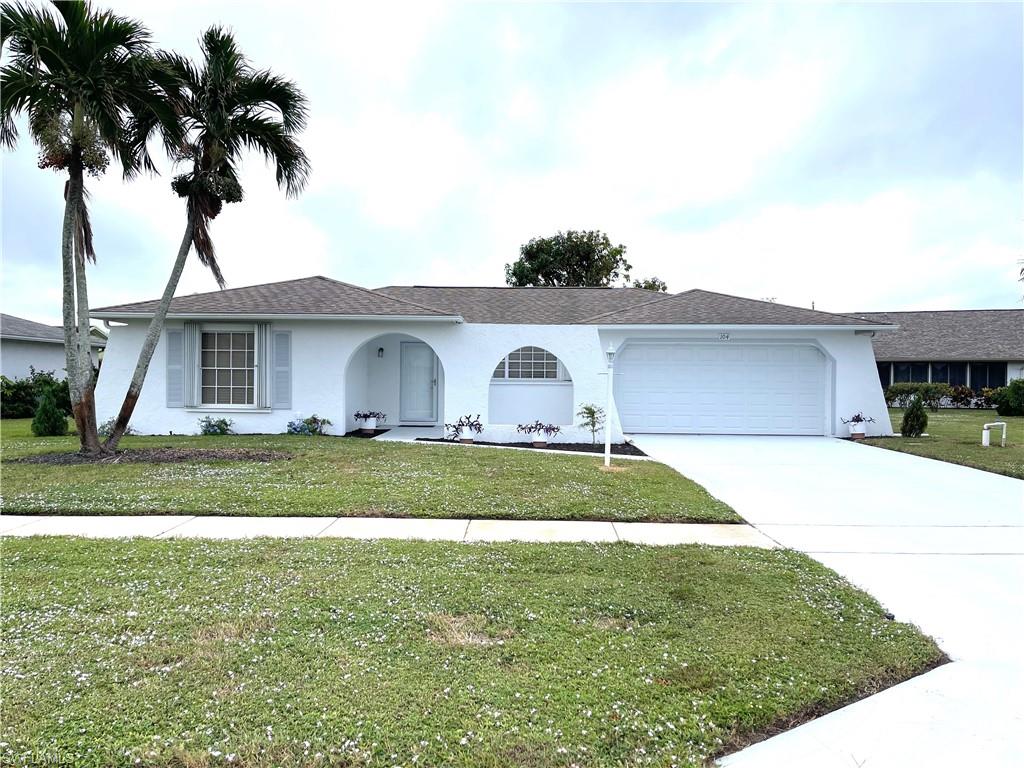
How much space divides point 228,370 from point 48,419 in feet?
14.3

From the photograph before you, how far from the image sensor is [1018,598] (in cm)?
400

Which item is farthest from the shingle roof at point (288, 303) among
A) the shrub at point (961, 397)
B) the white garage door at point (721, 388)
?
the shrub at point (961, 397)

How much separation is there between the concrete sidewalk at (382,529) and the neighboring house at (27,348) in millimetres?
19787

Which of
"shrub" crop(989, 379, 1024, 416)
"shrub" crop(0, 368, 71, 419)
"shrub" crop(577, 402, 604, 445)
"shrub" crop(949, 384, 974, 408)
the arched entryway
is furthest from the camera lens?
"shrub" crop(949, 384, 974, 408)

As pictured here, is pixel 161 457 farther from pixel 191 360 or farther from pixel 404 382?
pixel 404 382

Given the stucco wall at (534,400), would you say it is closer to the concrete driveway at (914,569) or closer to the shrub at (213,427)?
the concrete driveway at (914,569)

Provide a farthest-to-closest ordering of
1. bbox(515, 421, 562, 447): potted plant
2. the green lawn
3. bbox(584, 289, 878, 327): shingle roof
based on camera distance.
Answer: bbox(584, 289, 878, 327): shingle roof → bbox(515, 421, 562, 447): potted plant → the green lawn

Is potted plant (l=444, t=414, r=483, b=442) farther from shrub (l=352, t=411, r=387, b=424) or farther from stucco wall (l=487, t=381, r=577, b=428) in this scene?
shrub (l=352, t=411, r=387, b=424)

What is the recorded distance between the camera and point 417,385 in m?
15.2

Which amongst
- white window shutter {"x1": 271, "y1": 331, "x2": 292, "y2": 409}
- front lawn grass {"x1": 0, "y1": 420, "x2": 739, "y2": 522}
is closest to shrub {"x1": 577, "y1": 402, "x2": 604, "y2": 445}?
front lawn grass {"x1": 0, "y1": 420, "x2": 739, "y2": 522}

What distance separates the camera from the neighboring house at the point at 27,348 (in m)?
21.2

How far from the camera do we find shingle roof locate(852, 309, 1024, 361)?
25.3m

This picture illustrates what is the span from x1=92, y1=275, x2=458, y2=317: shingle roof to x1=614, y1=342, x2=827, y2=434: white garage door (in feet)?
19.0

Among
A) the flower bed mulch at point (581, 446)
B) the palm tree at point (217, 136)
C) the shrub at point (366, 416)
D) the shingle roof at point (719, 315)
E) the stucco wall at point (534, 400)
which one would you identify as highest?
the palm tree at point (217, 136)
